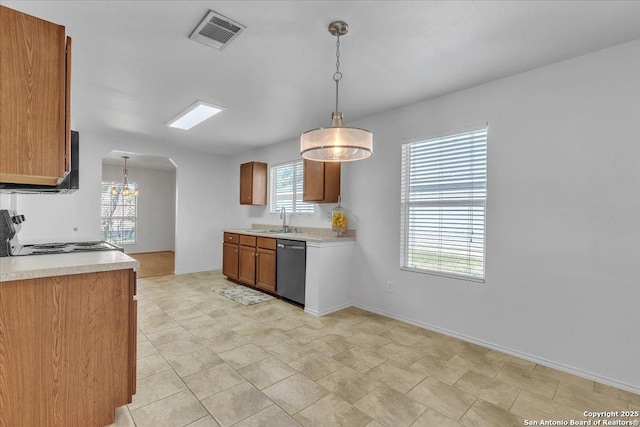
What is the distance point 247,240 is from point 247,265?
0.42m

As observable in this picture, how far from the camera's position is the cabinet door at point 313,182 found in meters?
4.29

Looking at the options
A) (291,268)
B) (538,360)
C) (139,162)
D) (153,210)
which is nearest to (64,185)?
(291,268)

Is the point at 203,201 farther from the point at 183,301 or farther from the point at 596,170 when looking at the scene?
the point at 596,170

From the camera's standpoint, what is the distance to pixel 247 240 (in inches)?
198

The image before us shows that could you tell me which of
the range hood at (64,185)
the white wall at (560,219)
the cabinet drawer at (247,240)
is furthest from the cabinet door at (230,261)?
the white wall at (560,219)

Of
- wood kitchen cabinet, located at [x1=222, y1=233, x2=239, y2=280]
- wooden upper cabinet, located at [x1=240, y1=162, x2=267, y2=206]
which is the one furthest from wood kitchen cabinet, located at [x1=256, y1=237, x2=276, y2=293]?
wooden upper cabinet, located at [x1=240, y1=162, x2=267, y2=206]

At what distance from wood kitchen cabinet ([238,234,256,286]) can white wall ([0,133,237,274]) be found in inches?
63.3

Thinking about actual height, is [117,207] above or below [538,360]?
above

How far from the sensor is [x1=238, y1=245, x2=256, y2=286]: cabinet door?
4852mm

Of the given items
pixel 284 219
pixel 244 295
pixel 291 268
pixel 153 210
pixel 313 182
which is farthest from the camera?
pixel 153 210

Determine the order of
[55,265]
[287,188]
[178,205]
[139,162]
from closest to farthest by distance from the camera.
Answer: [55,265] < [287,188] < [178,205] < [139,162]

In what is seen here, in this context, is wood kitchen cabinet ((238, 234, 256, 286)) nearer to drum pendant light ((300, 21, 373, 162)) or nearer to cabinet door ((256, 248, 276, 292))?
cabinet door ((256, 248, 276, 292))

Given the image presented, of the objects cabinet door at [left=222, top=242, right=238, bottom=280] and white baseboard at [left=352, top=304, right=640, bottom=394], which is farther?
cabinet door at [left=222, top=242, right=238, bottom=280]

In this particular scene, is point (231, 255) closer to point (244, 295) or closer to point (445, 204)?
point (244, 295)
